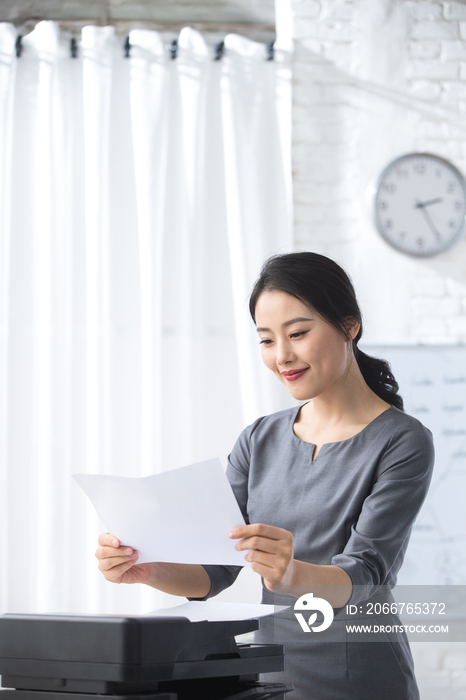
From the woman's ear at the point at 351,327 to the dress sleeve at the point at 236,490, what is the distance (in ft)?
1.06

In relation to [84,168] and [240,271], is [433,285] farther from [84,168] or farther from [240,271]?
[84,168]

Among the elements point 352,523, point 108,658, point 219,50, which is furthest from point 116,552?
point 219,50

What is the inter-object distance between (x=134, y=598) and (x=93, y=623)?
5.35 ft

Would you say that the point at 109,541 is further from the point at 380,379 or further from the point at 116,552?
the point at 380,379

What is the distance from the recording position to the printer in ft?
2.38

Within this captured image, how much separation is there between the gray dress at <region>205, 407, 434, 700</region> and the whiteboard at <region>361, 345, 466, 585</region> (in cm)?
122

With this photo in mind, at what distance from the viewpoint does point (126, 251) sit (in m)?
2.41

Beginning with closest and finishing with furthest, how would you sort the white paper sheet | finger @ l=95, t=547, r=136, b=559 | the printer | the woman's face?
the printer → the white paper sheet → finger @ l=95, t=547, r=136, b=559 → the woman's face

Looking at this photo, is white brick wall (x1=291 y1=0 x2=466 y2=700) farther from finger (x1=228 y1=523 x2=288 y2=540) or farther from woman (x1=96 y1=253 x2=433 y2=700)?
finger (x1=228 y1=523 x2=288 y2=540)

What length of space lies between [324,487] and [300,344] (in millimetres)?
275

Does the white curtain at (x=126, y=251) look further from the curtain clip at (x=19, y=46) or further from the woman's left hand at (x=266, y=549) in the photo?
the woman's left hand at (x=266, y=549)

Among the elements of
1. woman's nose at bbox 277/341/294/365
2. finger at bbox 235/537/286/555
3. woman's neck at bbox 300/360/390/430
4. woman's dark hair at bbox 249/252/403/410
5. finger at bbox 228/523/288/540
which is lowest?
finger at bbox 235/537/286/555

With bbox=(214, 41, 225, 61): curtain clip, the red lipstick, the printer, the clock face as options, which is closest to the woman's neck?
the red lipstick

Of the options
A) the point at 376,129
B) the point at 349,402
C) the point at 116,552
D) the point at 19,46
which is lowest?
the point at 116,552
